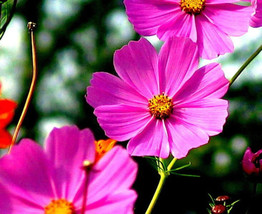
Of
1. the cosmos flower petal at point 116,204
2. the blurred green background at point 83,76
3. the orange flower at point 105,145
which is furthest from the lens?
the blurred green background at point 83,76

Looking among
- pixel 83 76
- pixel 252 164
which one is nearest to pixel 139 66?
pixel 252 164

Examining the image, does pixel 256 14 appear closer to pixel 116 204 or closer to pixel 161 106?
pixel 161 106

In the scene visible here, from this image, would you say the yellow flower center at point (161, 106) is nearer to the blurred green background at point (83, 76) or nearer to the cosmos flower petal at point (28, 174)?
the cosmos flower petal at point (28, 174)

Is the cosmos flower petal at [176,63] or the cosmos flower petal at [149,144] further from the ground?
the cosmos flower petal at [176,63]

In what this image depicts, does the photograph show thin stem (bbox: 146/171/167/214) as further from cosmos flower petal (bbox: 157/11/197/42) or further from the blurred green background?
the blurred green background

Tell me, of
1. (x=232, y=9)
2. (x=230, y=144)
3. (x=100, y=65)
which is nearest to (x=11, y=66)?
(x=100, y=65)

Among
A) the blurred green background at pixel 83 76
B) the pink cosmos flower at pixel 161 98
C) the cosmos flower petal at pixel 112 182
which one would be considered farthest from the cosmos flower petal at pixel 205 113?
the blurred green background at pixel 83 76
